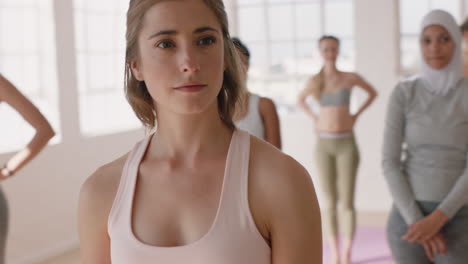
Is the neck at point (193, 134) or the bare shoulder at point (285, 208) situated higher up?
the neck at point (193, 134)

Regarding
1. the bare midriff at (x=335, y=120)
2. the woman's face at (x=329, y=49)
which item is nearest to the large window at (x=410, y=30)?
the bare midriff at (x=335, y=120)

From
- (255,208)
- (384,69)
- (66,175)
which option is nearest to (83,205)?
(255,208)

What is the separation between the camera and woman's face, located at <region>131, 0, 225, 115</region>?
1.28 m

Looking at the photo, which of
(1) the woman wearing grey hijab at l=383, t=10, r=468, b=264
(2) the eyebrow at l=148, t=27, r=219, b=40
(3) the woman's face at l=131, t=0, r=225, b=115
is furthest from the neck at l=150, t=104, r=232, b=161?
(1) the woman wearing grey hijab at l=383, t=10, r=468, b=264

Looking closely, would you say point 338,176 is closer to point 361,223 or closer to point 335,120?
point 335,120

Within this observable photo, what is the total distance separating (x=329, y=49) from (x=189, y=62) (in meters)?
5.06

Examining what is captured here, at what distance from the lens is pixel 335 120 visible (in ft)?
20.9

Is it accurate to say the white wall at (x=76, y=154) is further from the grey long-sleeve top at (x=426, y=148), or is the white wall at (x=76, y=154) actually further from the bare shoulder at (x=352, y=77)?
the grey long-sleeve top at (x=426, y=148)

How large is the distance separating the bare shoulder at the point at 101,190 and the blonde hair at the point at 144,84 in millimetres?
174

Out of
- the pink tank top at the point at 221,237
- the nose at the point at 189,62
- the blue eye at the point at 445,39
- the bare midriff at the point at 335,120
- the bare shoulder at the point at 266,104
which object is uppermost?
the blue eye at the point at 445,39

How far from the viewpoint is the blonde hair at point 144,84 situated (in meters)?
1.36

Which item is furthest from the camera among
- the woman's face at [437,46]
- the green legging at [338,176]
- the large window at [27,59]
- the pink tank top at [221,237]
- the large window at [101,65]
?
the large window at [101,65]

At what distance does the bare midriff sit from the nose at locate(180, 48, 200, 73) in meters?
5.05

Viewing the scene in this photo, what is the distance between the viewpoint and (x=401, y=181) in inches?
118
